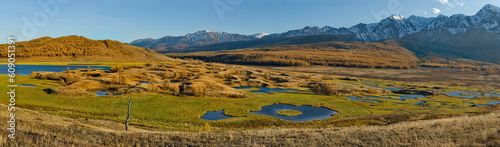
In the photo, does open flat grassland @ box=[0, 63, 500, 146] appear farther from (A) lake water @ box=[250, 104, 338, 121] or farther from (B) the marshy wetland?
(A) lake water @ box=[250, 104, 338, 121]

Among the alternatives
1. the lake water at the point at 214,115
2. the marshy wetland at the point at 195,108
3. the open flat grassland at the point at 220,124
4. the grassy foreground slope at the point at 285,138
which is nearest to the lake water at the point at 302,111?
the marshy wetland at the point at 195,108

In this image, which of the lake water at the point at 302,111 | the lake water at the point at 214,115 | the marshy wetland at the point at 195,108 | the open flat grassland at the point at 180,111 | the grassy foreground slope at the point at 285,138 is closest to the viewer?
the grassy foreground slope at the point at 285,138

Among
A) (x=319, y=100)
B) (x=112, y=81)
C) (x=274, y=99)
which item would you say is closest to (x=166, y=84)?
(x=112, y=81)

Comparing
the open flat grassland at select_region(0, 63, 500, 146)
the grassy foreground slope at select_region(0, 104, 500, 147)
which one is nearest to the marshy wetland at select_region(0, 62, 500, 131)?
the open flat grassland at select_region(0, 63, 500, 146)

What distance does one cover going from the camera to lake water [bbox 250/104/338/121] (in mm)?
44656

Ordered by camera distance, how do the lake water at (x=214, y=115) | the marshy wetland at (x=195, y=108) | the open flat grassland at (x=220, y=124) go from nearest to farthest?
the open flat grassland at (x=220, y=124) < the marshy wetland at (x=195, y=108) < the lake water at (x=214, y=115)

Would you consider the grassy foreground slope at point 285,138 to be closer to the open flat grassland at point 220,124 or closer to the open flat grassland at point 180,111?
the open flat grassland at point 220,124

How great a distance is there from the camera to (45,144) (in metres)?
15.0

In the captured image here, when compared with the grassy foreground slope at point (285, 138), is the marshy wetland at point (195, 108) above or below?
below

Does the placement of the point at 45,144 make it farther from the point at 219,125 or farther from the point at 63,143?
the point at 219,125

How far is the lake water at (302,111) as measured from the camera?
44.7 m

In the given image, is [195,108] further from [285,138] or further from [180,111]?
[285,138]

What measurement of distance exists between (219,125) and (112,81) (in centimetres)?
4362

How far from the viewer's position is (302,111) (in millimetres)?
49688
